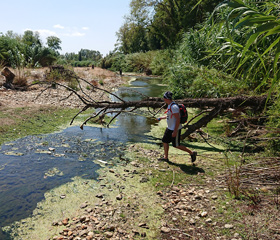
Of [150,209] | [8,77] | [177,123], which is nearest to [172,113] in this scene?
[177,123]

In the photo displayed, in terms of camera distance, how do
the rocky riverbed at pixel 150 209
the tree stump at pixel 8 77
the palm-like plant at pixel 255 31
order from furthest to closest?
the tree stump at pixel 8 77, the rocky riverbed at pixel 150 209, the palm-like plant at pixel 255 31

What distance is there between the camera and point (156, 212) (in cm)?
398

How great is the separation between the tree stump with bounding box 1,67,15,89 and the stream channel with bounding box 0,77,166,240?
762cm

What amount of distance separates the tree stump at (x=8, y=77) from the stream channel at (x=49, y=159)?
7.62m

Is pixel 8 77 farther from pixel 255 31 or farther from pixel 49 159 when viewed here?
pixel 255 31

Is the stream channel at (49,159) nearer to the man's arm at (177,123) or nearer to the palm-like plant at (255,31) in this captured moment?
the man's arm at (177,123)

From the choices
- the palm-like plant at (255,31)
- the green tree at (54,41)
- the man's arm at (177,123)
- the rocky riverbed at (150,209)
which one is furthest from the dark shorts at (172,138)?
the green tree at (54,41)

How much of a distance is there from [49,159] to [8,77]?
10.6 m

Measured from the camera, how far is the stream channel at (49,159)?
174 inches

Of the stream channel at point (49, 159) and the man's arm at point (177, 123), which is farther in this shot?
the man's arm at point (177, 123)

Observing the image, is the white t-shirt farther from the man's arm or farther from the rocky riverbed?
the rocky riverbed

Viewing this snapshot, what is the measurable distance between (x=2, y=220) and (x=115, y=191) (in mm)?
1921

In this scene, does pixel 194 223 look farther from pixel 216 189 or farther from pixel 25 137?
pixel 25 137

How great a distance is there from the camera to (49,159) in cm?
614
